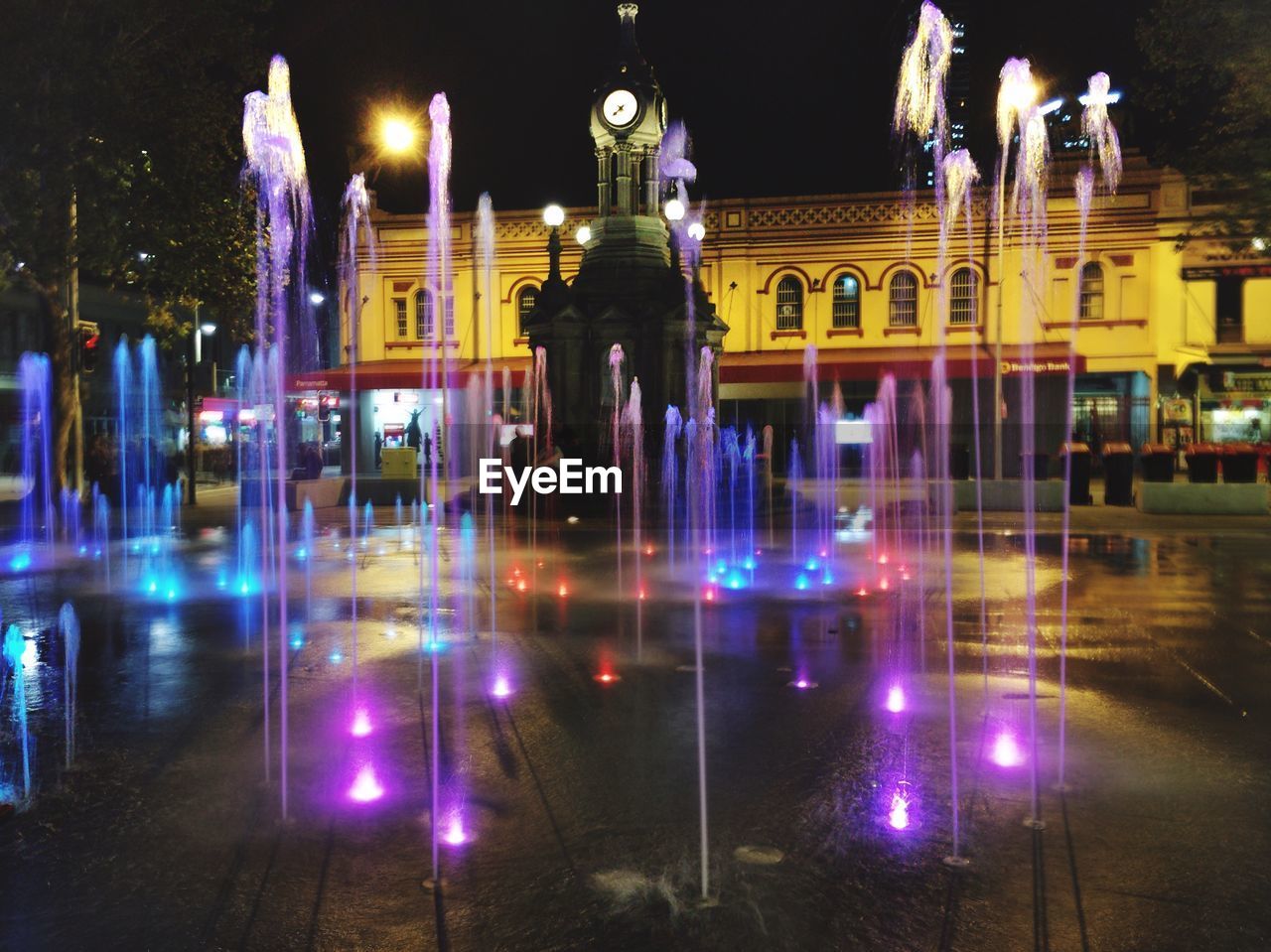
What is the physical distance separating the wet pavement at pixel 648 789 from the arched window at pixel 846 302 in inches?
1030

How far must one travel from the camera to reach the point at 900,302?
35.1 meters

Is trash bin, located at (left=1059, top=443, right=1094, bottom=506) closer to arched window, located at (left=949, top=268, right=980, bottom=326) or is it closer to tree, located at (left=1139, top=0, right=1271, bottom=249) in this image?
tree, located at (left=1139, top=0, right=1271, bottom=249)

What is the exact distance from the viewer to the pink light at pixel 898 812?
4.81 meters

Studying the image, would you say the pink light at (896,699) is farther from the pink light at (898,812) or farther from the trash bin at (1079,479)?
the trash bin at (1079,479)

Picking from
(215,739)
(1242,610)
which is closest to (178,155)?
(215,739)

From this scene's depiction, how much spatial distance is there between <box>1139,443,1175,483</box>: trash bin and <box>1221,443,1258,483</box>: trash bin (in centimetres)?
97

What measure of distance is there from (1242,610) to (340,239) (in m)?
35.5

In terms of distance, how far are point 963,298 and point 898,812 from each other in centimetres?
3199

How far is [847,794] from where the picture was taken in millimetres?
5207

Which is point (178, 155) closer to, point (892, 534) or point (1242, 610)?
point (892, 534)
